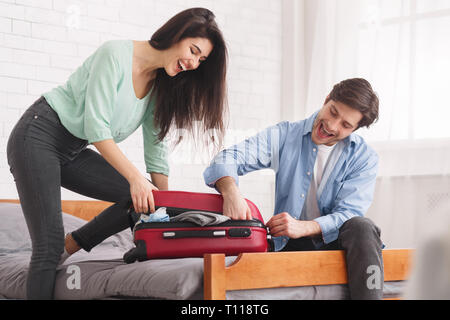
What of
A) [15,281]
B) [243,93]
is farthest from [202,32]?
[243,93]

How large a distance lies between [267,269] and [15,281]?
0.87 metres

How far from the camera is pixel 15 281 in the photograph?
1747 mm

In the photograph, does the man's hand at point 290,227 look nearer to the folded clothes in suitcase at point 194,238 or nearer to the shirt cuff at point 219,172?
the folded clothes in suitcase at point 194,238

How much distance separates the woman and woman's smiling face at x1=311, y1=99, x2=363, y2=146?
0.34 m

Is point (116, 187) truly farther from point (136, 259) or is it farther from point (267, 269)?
point (267, 269)

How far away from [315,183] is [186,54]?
63 cm

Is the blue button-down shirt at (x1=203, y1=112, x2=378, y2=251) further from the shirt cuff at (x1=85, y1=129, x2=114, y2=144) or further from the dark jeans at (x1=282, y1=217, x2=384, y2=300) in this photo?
the shirt cuff at (x1=85, y1=129, x2=114, y2=144)

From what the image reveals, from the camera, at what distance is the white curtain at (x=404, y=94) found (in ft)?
9.52

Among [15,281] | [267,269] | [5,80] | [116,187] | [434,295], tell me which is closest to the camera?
[434,295]

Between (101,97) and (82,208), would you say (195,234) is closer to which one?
(101,97)

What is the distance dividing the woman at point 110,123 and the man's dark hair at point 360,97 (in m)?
0.40

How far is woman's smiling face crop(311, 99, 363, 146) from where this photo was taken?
5.87ft

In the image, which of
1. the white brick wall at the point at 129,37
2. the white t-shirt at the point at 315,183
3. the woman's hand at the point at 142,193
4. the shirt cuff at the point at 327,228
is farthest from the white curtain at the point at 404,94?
the woman's hand at the point at 142,193
